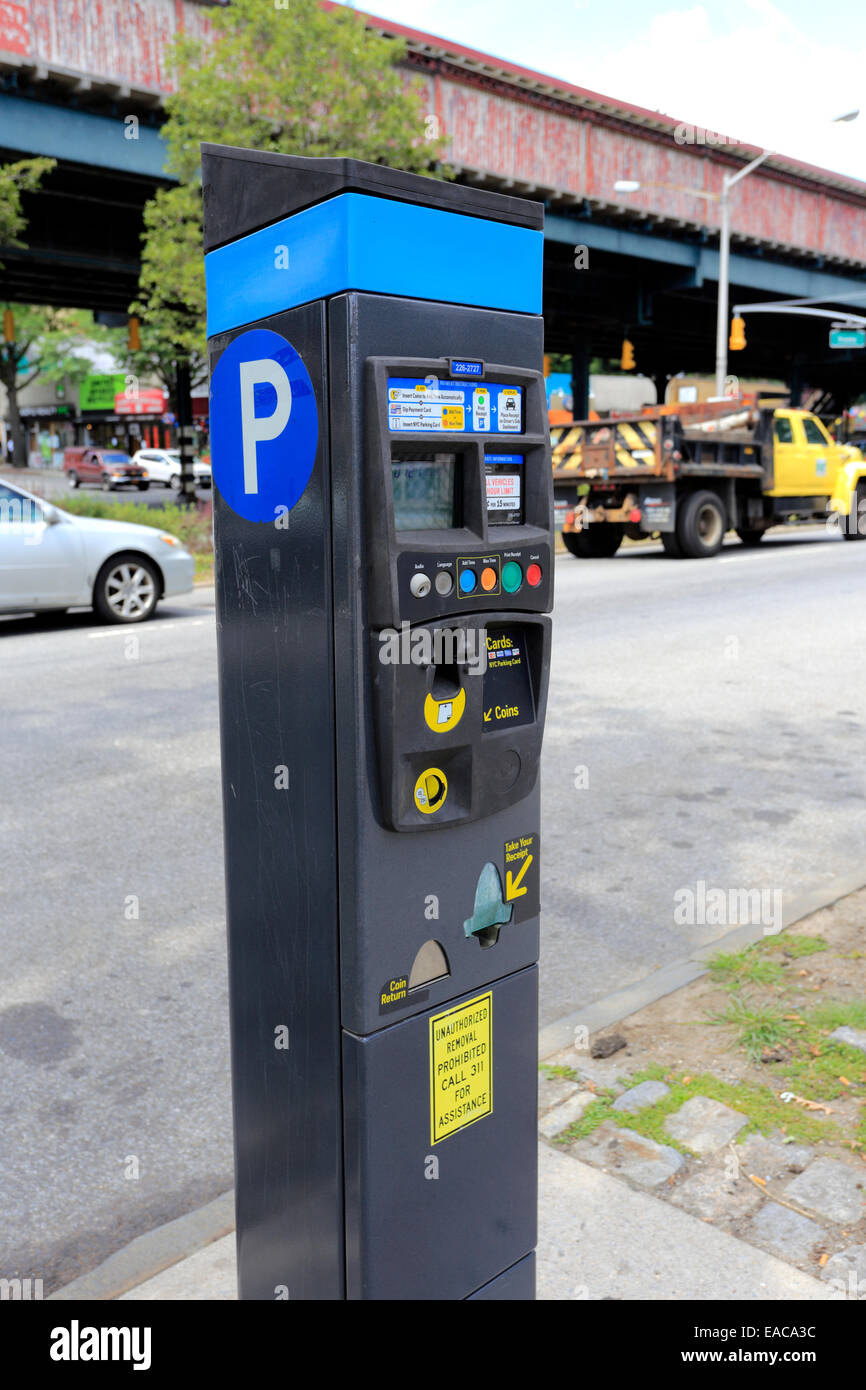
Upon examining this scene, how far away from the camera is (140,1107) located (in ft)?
10.4

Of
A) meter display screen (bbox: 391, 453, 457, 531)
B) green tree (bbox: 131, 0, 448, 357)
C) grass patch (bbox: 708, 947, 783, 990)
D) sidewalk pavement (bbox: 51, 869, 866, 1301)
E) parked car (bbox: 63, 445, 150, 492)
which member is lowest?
sidewalk pavement (bbox: 51, 869, 866, 1301)

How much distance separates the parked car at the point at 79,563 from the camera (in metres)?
10.4

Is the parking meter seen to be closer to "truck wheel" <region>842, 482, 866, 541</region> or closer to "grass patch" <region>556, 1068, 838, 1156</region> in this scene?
"grass patch" <region>556, 1068, 838, 1156</region>

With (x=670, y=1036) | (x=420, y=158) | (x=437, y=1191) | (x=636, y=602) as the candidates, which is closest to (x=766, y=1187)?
(x=670, y=1036)

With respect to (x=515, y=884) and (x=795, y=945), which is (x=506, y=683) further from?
(x=795, y=945)

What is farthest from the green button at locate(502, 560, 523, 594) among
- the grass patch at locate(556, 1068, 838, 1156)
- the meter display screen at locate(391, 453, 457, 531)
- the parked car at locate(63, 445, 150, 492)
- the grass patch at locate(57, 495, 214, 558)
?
the parked car at locate(63, 445, 150, 492)

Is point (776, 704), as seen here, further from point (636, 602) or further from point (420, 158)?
point (420, 158)

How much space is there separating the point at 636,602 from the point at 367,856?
1081 centimetres

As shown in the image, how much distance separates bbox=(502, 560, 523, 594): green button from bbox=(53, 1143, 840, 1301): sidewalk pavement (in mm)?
1445

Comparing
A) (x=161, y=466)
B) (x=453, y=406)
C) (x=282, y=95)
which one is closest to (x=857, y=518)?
(x=282, y=95)

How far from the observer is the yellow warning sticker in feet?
6.45

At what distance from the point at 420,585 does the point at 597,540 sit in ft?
54.6

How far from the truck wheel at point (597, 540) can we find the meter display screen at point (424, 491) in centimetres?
1598

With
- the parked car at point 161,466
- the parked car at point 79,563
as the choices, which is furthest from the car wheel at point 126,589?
the parked car at point 161,466
